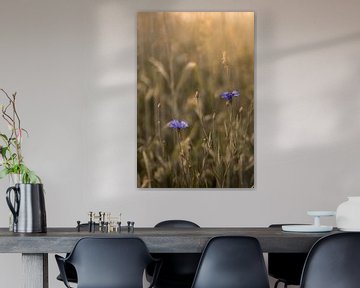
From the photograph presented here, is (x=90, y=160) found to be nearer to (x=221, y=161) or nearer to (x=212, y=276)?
(x=221, y=161)

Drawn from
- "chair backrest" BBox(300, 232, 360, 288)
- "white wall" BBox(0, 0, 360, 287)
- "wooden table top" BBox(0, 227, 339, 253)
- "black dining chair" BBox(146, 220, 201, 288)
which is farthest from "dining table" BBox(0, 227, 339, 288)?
"white wall" BBox(0, 0, 360, 287)

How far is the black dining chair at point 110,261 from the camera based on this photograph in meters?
3.53

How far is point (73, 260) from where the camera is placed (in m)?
3.55

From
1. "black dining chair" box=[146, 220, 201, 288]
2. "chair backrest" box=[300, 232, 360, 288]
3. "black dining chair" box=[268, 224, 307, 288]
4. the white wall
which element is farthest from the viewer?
the white wall

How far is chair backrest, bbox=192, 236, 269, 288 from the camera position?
140 inches

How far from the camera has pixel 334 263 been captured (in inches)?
137

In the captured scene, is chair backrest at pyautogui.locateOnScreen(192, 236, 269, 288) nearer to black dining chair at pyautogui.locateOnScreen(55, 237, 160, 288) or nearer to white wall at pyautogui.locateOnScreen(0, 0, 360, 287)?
black dining chair at pyautogui.locateOnScreen(55, 237, 160, 288)

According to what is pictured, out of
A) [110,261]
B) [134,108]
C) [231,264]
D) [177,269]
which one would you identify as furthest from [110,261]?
[134,108]

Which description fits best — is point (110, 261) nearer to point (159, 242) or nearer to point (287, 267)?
point (159, 242)

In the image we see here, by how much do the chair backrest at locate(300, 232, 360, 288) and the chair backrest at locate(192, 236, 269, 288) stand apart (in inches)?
9.8

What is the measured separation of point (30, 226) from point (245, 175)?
242cm

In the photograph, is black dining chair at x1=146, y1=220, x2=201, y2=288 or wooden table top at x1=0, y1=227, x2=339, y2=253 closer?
wooden table top at x1=0, y1=227, x2=339, y2=253

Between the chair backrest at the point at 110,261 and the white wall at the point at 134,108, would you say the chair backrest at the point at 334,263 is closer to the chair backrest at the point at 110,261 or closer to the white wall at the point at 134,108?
the chair backrest at the point at 110,261

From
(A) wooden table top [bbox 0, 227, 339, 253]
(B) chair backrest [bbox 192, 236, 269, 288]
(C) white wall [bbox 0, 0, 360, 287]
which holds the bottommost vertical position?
(B) chair backrest [bbox 192, 236, 269, 288]
